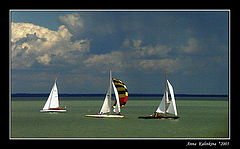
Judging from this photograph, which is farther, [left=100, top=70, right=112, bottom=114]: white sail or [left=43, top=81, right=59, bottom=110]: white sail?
[left=43, top=81, right=59, bottom=110]: white sail

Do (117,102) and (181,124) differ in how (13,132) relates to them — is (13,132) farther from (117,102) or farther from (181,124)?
(181,124)

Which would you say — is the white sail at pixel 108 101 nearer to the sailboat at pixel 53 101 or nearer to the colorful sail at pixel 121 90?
the colorful sail at pixel 121 90

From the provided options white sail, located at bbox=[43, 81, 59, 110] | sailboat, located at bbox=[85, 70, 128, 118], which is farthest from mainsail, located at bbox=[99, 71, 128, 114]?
white sail, located at bbox=[43, 81, 59, 110]

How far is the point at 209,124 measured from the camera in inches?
2530

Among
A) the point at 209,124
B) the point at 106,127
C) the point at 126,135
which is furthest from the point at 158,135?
the point at 209,124

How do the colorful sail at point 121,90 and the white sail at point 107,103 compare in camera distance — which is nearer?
the white sail at point 107,103

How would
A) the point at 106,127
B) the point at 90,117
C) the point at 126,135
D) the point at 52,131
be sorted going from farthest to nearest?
the point at 90,117
the point at 106,127
the point at 52,131
the point at 126,135

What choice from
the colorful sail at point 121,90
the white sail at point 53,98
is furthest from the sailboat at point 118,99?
the white sail at point 53,98

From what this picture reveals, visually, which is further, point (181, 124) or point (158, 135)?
point (181, 124)

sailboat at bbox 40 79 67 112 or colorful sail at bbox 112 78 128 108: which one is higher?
colorful sail at bbox 112 78 128 108

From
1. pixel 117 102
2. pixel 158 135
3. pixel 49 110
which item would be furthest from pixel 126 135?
pixel 49 110

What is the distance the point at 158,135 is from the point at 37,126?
16.3 metres

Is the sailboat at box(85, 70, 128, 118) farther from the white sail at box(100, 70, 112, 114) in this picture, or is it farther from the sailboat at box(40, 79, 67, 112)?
the sailboat at box(40, 79, 67, 112)

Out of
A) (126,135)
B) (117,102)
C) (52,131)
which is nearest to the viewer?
(126,135)
